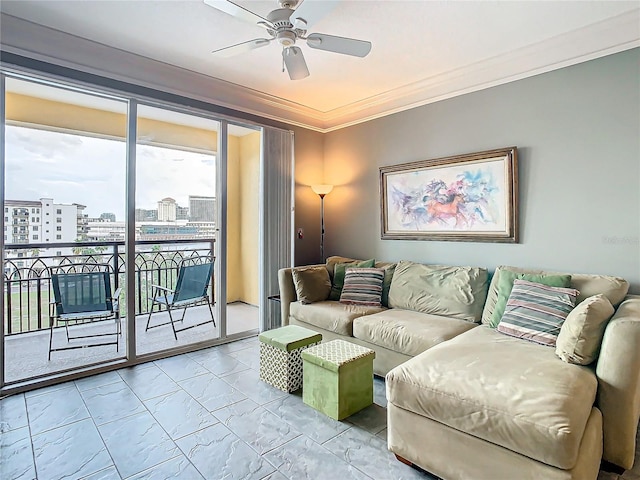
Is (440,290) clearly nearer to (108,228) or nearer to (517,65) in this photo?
(517,65)

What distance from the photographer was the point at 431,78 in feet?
11.6

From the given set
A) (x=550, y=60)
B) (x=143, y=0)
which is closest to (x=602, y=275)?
(x=550, y=60)

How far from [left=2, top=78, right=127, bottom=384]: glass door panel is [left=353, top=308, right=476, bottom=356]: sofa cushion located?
224 centimetres

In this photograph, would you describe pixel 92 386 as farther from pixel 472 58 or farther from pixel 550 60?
pixel 550 60

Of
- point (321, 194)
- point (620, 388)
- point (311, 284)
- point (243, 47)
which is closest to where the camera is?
point (620, 388)

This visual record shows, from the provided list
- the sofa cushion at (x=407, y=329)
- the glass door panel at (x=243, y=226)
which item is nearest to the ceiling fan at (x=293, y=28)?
the glass door panel at (x=243, y=226)

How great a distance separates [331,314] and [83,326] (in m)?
2.83

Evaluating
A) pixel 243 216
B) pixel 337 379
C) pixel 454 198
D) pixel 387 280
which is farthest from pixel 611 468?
pixel 243 216

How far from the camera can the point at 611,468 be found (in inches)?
73.7

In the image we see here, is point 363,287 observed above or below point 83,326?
above

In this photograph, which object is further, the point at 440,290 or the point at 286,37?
the point at 440,290

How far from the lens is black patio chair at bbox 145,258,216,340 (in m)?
3.81

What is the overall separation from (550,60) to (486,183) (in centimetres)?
105

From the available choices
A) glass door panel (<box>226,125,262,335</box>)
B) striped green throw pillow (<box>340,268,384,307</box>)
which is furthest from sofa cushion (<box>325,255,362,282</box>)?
glass door panel (<box>226,125,262,335</box>)
